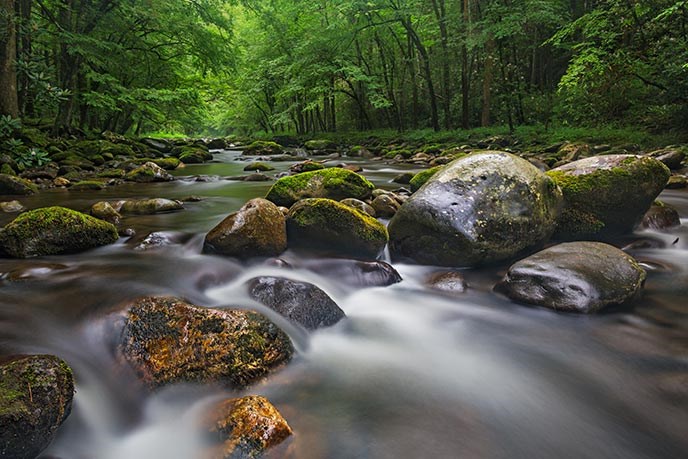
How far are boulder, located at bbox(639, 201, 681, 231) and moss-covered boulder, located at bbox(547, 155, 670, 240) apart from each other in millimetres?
440

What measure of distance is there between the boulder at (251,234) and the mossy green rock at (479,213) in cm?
140

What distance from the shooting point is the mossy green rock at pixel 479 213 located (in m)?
4.05

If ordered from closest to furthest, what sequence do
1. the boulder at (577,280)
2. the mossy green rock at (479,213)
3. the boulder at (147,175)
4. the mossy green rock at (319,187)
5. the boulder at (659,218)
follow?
1. the boulder at (577,280)
2. the mossy green rock at (479,213)
3. the boulder at (659,218)
4. the mossy green rock at (319,187)
5. the boulder at (147,175)

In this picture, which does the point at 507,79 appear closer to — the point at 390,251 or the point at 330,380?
the point at 390,251

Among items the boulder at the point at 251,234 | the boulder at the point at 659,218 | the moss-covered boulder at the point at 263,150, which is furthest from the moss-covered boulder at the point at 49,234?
the moss-covered boulder at the point at 263,150

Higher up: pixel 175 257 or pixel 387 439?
pixel 175 257

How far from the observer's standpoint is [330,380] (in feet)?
8.61

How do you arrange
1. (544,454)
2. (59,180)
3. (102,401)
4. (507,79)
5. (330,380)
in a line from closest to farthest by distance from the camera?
(544,454) < (102,401) < (330,380) < (59,180) < (507,79)

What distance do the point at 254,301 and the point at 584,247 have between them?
301 centimetres

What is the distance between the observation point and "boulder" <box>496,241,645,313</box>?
130 inches

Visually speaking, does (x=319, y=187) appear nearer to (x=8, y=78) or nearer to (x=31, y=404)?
(x=31, y=404)

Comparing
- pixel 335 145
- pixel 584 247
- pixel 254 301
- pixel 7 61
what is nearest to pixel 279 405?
pixel 254 301

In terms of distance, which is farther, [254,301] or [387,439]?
[254,301]

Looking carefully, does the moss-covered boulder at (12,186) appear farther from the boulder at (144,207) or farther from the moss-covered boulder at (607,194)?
the moss-covered boulder at (607,194)
